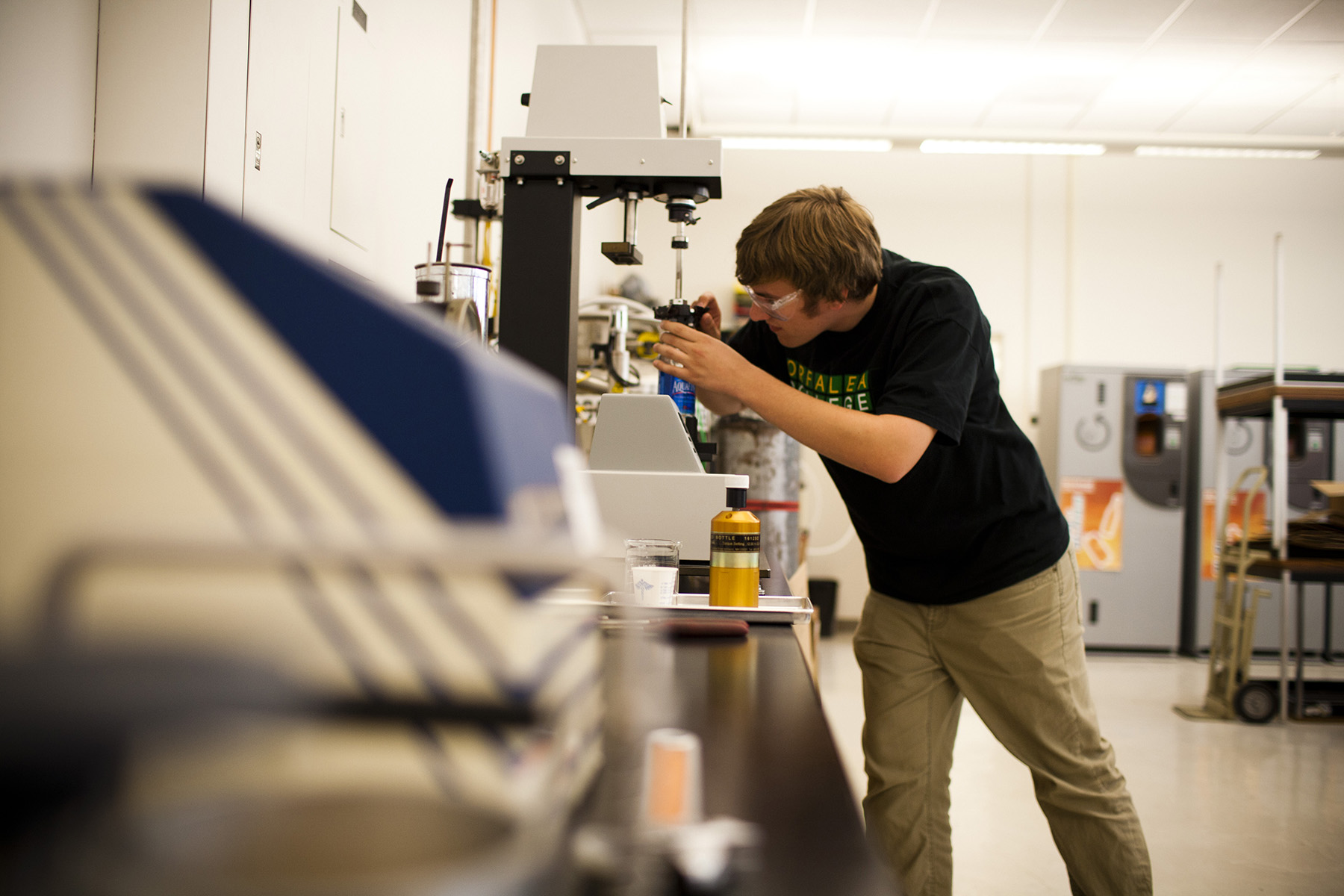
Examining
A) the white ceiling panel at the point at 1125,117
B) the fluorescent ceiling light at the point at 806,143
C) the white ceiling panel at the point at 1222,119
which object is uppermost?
the white ceiling panel at the point at 1125,117

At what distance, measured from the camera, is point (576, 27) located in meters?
4.12

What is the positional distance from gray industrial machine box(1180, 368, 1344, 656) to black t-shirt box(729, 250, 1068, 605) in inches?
162

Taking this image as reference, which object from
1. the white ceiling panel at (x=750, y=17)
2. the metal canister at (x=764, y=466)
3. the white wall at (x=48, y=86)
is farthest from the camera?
the white ceiling panel at (x=750, y=17)

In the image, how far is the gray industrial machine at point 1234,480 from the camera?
190 inches

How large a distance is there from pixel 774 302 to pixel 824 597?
12.5 feet

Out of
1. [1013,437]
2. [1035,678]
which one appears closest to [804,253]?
[1013,437]

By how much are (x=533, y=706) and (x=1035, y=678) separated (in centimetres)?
125

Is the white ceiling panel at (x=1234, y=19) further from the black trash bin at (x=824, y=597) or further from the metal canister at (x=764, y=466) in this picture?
the black trash bin at (x=824, y=597)

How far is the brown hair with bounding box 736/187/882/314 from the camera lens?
1.31 meters

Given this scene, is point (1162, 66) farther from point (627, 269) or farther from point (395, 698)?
point (395, 698)

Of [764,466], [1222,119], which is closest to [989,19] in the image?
[1222,119]

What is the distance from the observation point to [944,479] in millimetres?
1369

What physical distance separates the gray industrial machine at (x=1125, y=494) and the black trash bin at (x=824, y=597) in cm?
139

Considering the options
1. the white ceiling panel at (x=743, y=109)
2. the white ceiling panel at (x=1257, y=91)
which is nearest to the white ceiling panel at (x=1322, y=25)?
the white ceiling panel at (x=1257, y=91)
